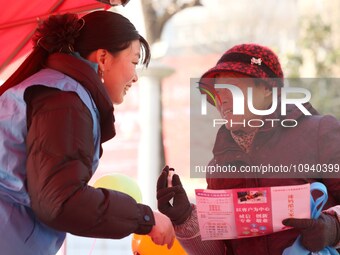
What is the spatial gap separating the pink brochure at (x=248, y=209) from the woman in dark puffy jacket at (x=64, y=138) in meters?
0.19

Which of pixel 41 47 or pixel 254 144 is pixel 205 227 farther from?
pixel 41 47

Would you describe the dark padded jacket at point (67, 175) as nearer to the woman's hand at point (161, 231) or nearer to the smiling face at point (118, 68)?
the woman's hand at point (161, 231)

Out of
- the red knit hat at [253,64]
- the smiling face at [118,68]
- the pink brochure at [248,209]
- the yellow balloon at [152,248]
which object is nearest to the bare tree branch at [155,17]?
the yellow balloon at [152,248]

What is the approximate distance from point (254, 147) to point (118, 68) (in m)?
0.54

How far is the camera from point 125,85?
6.77ft

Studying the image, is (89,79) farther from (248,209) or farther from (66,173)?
(248,209)

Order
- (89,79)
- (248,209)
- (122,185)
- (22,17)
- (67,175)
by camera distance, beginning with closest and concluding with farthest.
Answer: (67,175)
(89,79)
(248,209)
(22,17)
(122,185)

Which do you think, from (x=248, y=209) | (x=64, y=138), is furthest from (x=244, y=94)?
(x=64, y=138)

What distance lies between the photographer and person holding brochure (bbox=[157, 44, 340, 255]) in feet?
6.77

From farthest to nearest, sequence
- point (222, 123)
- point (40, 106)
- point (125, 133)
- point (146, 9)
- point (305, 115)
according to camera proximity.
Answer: point (125, 133), point (146, 9), point (222, 123), point (305, 115), point (40, 106)

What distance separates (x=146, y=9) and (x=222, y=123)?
500 centimetres

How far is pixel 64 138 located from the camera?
5.54 feet

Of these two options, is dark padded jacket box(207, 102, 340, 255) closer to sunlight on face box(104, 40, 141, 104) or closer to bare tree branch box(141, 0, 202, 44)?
sunlight on face box(104, 40, 141, 104)

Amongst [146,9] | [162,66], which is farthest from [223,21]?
[162,66]
